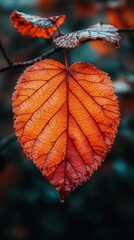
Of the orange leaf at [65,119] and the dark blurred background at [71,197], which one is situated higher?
the orange leaf at [65,119]

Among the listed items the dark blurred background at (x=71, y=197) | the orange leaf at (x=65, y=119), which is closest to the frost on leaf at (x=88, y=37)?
the orange leaf at (x=65, y=119)

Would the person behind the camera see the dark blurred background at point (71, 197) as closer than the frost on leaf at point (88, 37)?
No

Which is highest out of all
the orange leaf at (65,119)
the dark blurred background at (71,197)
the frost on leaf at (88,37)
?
the frost on leaf at (88,37)

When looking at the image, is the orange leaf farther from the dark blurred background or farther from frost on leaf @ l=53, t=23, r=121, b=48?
the dark blurred background

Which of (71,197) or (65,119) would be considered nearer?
(65,119)

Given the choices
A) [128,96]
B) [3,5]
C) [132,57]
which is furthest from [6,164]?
[3,5]

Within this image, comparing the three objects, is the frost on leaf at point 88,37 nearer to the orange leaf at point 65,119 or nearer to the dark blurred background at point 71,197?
the orange leaf at point 65,119

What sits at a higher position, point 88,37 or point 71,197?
point 88,37

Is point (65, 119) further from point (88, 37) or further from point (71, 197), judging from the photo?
point (71, 197)

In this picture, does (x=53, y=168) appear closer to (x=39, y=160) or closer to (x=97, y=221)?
(x=39, y=160)

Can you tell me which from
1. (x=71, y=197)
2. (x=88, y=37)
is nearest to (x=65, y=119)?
(x=88, y=37)
